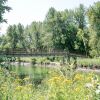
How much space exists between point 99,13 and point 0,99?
68118 mm

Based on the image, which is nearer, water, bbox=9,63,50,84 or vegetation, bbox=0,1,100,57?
water, bbox=9,63,50,84

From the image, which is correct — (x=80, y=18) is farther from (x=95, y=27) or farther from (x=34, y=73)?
(x=34, y=73)

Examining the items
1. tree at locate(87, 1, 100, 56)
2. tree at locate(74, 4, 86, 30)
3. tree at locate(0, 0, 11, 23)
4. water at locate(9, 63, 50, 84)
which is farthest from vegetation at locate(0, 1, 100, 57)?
tree at locate(0, 0, 11, 23)

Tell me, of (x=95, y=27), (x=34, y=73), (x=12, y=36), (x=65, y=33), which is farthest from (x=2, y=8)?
(x=12, y=36)

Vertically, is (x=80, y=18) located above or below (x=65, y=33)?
above

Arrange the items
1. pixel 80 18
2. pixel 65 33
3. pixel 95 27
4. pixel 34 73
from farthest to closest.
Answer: pixel 80 18 → pixel 65 33 → pixel 95 27 → pixel 34 73

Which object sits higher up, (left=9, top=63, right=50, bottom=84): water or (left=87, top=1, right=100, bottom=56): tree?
(left=87, top=1, right=100, bottom=56): tree

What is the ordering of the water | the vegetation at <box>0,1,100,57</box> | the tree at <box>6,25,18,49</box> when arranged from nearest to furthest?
the water → the vegetation at <box>0,1,100,57</box> → the tree at <box>6,25,18,49</box>

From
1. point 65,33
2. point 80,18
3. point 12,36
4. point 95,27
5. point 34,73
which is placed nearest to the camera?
point 34,73

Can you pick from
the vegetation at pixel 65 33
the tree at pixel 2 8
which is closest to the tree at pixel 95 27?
the vegetation at pixel 65 33

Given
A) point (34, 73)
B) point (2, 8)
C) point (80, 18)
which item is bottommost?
point (34, 73)

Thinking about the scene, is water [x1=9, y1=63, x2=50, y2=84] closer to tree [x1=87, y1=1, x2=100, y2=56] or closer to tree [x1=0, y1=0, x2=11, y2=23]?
tree [x1=0, y1=0, x2=11, y2=23]

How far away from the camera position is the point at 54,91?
27.3ft

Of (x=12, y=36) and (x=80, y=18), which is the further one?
(x=12, y=36)
